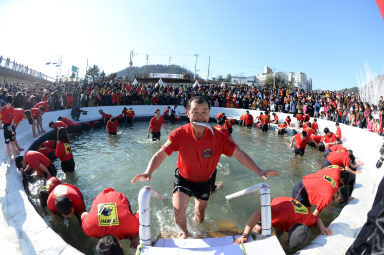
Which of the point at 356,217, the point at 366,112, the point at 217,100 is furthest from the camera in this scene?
the point at 217,100

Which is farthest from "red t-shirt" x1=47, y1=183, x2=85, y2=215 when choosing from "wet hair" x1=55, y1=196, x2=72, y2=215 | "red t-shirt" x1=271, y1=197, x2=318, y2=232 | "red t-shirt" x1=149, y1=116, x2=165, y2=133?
"red t-shirt" x1=149, y1=116, x2=165, y2=133

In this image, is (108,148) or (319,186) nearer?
(319,186)

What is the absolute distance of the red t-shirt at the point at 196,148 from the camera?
279 cm

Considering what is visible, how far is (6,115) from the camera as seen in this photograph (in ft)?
23.2

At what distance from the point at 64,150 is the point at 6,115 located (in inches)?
109

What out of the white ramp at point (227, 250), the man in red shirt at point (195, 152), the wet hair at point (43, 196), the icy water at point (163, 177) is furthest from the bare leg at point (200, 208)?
the wet hair at point (43, 196)

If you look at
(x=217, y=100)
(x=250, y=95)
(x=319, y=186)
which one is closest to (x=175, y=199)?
(x=319, y=186)

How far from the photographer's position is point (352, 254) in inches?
40.4

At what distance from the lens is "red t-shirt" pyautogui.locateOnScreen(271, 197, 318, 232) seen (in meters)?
3.23

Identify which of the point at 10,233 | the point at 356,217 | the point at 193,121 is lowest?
the point at 10,233

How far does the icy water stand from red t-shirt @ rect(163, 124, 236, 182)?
1344 millimetres

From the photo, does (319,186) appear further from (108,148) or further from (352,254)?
(108,148)

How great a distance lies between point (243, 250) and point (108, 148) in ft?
25.7

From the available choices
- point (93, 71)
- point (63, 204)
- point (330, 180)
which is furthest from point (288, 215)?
point (93, 71)
